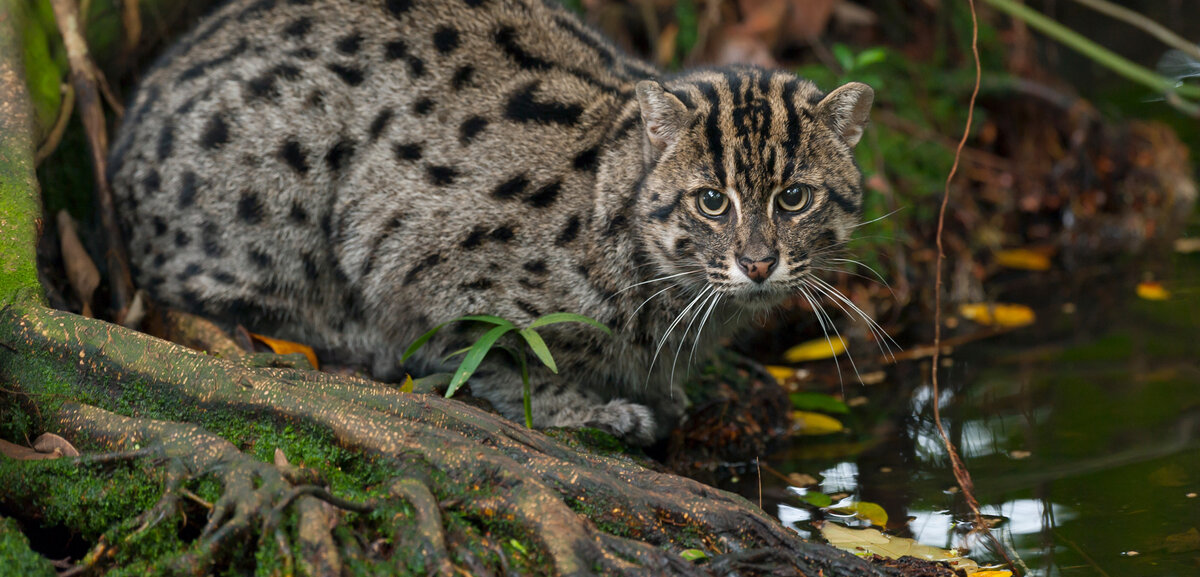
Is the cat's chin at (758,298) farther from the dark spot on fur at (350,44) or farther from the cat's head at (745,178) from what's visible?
the dark spot on fur at (350,44)

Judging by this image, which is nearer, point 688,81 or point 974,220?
point 688,81

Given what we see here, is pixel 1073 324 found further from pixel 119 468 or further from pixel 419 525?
pixel 119 468

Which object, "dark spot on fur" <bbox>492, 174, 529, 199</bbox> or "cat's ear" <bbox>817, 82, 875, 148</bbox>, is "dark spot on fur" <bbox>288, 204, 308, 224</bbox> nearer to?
"dark spot on fur" <bbox>492, 174, 529, 199</bbox>

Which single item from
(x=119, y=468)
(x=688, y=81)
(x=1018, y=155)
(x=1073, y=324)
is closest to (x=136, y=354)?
(x=119, y=468)

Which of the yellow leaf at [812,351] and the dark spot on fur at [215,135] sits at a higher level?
the dark spot on fur at [215,135]

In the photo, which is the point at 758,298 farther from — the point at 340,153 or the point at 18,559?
the point at 18,559

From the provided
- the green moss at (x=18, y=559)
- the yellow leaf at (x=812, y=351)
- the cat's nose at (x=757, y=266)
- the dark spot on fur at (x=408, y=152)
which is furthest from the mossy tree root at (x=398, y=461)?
the yellow leaf at (x=812, y=351)

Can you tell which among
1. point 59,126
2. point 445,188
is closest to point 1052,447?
point 445,188
